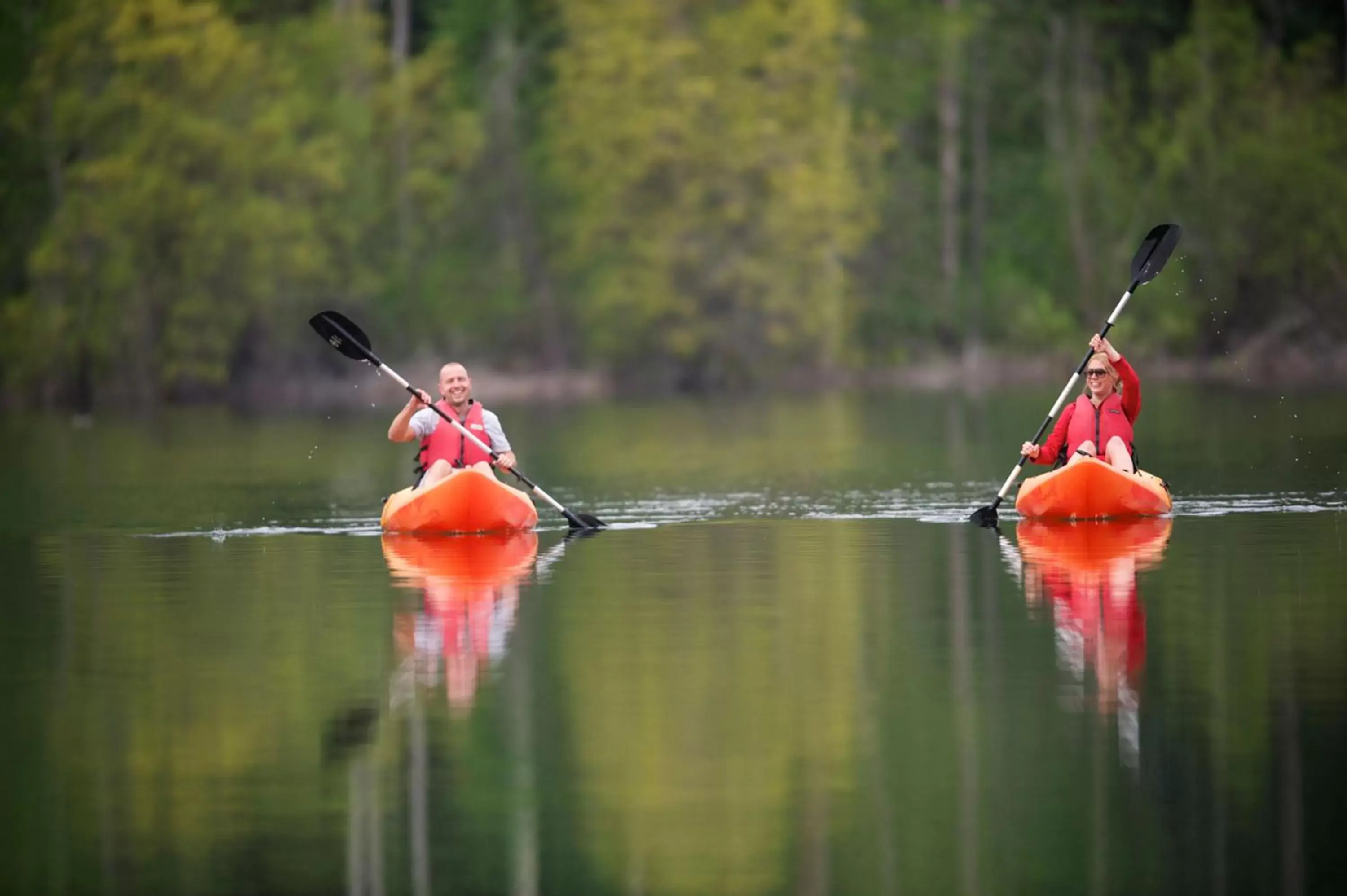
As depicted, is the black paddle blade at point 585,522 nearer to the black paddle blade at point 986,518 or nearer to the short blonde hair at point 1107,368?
the black paddle blade at point 986,518

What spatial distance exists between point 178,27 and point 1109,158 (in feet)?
68.8

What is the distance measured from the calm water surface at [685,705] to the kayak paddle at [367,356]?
18.0 inches

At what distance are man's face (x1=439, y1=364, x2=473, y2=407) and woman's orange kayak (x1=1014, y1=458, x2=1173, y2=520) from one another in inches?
→ 152

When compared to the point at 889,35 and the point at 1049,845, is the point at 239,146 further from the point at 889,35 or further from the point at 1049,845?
the point at 1049,845

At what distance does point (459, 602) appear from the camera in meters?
13.7

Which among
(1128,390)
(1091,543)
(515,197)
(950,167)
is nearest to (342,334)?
(1128,390)

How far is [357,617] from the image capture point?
1296 cm

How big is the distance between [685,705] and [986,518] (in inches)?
353

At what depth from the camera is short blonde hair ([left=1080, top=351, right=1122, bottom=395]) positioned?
60.2 feet

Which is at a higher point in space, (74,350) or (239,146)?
(239,146)

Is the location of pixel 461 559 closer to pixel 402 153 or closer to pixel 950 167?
pixel 402 153

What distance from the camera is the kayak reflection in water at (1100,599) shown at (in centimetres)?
984

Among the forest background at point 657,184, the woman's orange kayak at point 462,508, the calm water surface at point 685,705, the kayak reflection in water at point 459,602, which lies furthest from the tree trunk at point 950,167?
the kayak reflection in water at point 459,602

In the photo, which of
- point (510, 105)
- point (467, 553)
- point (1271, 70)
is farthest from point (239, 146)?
point (467, 553)
